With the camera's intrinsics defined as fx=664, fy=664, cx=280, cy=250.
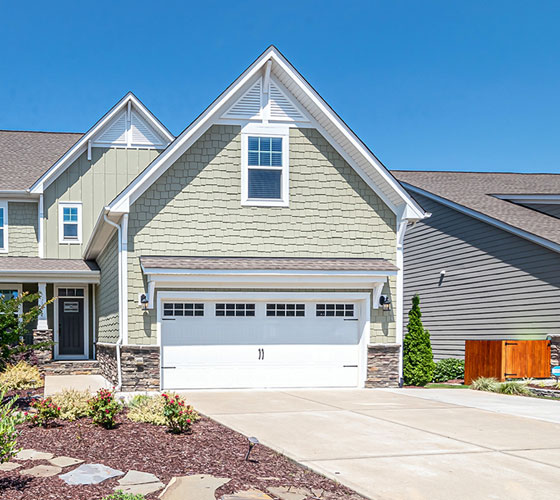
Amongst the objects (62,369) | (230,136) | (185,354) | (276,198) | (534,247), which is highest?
(230,136)

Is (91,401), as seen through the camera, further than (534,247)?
No

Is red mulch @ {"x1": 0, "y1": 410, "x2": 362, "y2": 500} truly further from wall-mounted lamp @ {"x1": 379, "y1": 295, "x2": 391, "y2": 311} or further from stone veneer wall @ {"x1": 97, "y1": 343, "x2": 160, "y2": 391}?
wall-mounted lamp @ {"x1": 379, "y1": 295, "x2": 391, "y2": 311}

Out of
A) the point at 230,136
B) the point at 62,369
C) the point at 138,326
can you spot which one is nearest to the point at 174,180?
the point at 230,136

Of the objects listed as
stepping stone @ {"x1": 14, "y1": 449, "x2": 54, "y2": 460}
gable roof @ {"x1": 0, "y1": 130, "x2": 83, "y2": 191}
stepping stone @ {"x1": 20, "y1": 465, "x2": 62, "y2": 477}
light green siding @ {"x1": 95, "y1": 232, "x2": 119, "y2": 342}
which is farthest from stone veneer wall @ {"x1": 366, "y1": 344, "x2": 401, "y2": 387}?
gable roof @ {"x1": 0, "y1": 130, "x2": 83, "y2": 191}

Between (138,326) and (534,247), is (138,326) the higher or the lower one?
the lower one

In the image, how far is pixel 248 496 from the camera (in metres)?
5.74

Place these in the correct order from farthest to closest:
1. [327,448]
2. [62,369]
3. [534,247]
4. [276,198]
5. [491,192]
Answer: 1. [491,192]
2. [62,369]
3. [534,247]
4. [276,198]
5. [327,448]

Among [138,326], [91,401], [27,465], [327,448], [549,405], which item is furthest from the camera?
[138,326]

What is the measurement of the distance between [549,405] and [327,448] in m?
6.41

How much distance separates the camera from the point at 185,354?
14.3 metres

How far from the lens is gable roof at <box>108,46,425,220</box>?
46.0ft

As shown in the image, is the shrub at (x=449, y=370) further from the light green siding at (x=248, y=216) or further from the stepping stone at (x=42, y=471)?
the stepping stone at (x=42, y=471)

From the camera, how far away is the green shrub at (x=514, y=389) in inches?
562

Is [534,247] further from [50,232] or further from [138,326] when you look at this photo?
[50,232]
